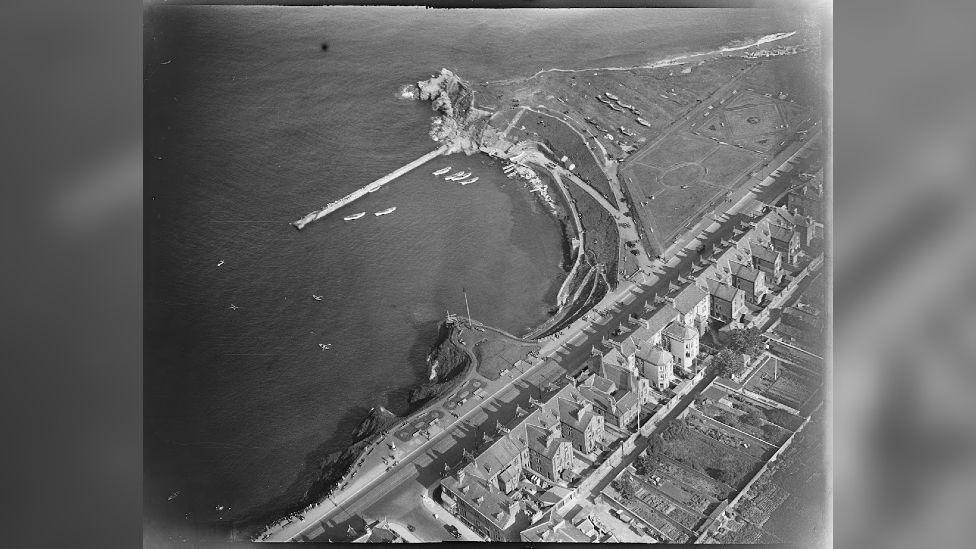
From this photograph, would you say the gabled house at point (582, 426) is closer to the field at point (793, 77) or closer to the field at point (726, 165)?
the field at point (726, 165)

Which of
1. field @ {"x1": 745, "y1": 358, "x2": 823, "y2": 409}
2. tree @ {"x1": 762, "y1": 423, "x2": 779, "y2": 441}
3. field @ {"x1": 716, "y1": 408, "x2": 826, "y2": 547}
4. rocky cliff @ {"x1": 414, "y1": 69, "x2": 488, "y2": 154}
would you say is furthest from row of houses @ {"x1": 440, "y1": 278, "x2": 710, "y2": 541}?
rocky cliff @ {"x1": 414, "y1": 69, "x2": 488, "y2": 154}

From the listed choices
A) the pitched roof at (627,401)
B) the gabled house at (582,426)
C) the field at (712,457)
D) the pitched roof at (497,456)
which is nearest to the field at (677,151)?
the pitched roof at (627,401)

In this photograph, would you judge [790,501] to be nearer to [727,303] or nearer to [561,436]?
[727,303]

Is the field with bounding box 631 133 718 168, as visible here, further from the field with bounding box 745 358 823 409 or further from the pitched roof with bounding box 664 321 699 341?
the field with bounding box 745 358 823 409

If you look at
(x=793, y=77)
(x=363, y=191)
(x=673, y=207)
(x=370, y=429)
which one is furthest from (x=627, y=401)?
(x=793, y=77)
